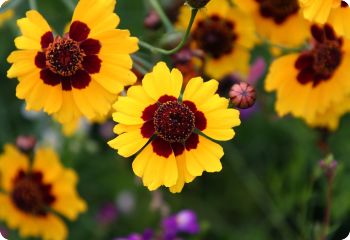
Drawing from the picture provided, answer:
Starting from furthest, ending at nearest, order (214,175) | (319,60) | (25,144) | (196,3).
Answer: (214,175)
(25,144)
(319,60)
(196,3)

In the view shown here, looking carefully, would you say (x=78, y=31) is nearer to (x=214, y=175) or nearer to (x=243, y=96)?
(x=243, y=96)

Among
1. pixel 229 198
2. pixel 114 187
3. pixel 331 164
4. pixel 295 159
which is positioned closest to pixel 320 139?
pixel 295 159

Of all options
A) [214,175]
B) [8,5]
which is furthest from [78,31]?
[214,175]

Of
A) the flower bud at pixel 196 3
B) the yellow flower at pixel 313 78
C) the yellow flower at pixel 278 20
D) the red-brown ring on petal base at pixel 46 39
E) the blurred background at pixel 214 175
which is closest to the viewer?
the flower bud at pixel 196 3

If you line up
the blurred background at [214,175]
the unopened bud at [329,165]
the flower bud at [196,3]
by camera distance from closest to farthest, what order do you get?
1. the flower bud at [196,3]
2. the unopened bud at [329,165]
3. the blurred background at [214,175]

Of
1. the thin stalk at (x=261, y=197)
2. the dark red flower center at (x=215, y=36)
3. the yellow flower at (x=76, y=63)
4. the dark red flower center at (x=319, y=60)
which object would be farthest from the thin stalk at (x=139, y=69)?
the thin stalk at (x=261, y=197)

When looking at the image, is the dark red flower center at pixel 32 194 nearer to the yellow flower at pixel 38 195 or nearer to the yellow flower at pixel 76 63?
the yellow flower at pixel 38 195
